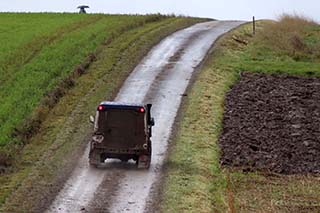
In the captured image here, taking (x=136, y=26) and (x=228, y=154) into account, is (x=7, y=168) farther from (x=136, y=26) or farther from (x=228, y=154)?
(x=136, y=26)

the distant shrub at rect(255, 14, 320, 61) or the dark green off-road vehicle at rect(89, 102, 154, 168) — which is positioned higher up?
the dark green off-road vehicle at rect(89, 102, 154, 168)

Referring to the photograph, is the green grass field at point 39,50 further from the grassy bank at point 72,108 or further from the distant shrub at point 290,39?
the distant shrub at point 290,39

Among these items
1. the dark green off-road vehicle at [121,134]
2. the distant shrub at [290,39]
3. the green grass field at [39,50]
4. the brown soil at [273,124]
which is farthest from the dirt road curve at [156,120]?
the green grass field at [39,50]

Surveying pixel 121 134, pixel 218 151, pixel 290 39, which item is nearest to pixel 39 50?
pixel 290 39

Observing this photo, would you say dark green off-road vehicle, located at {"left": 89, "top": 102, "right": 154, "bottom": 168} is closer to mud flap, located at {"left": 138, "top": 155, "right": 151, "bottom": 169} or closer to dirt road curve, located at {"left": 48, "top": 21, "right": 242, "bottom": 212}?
mud flap, located at {"left": 138, "top": 155, "right": 151, "bottom": 169}

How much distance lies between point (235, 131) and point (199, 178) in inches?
258

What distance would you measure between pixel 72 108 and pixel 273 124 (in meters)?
8.09

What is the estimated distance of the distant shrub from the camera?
49.5 m

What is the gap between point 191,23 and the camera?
207ft

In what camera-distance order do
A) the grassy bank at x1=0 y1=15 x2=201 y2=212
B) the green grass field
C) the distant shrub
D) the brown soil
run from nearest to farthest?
1. the grassy bank at x1=0 y1=15 x2=201 y2=212
2. the brown soil
3. the green grass field
4. the distant shrub

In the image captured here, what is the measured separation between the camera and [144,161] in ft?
88.9

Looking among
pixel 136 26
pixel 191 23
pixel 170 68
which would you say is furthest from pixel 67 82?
pixel 191 23

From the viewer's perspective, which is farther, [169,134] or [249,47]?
[249,47]

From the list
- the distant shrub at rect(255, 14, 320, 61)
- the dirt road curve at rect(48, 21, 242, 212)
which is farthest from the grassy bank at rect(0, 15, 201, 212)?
the distant shrub at rect(255, 14, 320, 61)
